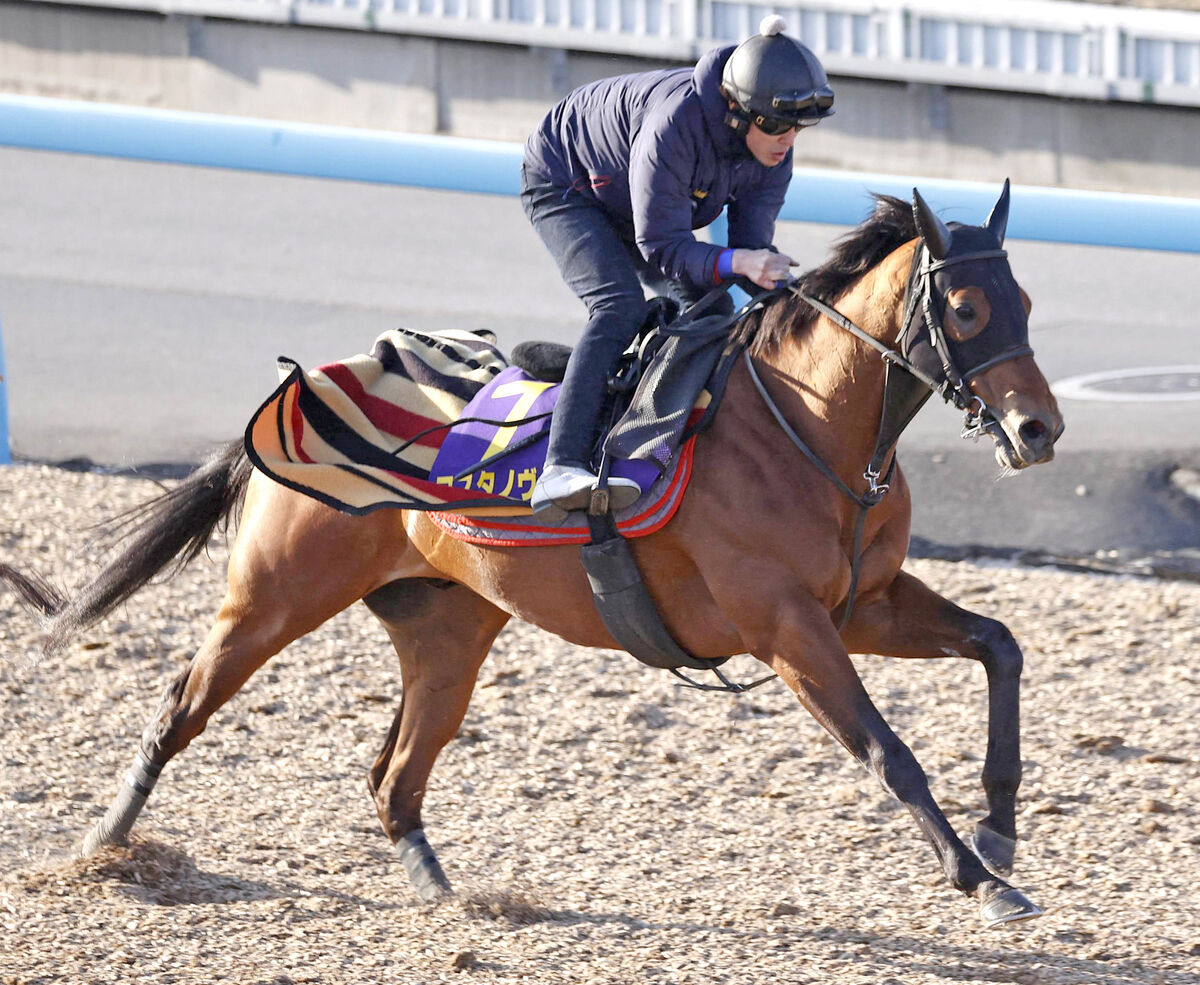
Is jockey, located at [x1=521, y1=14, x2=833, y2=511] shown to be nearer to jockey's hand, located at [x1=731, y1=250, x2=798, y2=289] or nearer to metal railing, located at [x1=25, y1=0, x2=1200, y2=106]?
jockey's hand, located at [x1=731, y1=250, x2=798, y2=289]

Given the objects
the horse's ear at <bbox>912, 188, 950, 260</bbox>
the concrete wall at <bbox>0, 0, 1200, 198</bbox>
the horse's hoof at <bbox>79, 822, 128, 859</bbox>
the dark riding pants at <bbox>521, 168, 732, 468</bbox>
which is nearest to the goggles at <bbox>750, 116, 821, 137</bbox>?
the horse's ear at <bbox>912, 188, 950, 260</bbox>

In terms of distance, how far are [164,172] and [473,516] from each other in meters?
7.30

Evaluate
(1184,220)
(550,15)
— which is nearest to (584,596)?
(1184,220)

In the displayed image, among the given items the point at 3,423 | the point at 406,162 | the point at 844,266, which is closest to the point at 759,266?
the point at 844,266

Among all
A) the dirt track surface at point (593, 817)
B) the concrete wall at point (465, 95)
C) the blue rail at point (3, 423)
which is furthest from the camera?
the concrete wall at point (465, 95)

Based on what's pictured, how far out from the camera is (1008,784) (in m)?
4.13

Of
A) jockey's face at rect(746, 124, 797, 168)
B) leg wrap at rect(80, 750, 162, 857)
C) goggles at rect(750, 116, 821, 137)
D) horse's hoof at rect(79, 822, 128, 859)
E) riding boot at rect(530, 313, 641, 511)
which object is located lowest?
horse's hoof at rect(79, 822, 128, 859)

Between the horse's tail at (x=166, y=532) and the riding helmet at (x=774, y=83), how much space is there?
2.00 metres

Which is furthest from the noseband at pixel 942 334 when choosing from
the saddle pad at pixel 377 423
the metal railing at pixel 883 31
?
the metal railing at pixel 883 31

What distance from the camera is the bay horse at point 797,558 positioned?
3826 millimetres

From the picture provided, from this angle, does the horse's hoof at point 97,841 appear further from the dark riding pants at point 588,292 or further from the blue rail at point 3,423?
the blue rail at point 3,423

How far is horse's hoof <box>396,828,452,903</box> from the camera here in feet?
16.0

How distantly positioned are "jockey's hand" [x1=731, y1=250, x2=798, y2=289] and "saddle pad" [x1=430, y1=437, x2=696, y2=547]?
45cm

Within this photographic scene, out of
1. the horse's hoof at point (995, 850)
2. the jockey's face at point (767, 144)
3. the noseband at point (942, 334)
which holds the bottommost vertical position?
the horse's hoof at point (995, 850)
